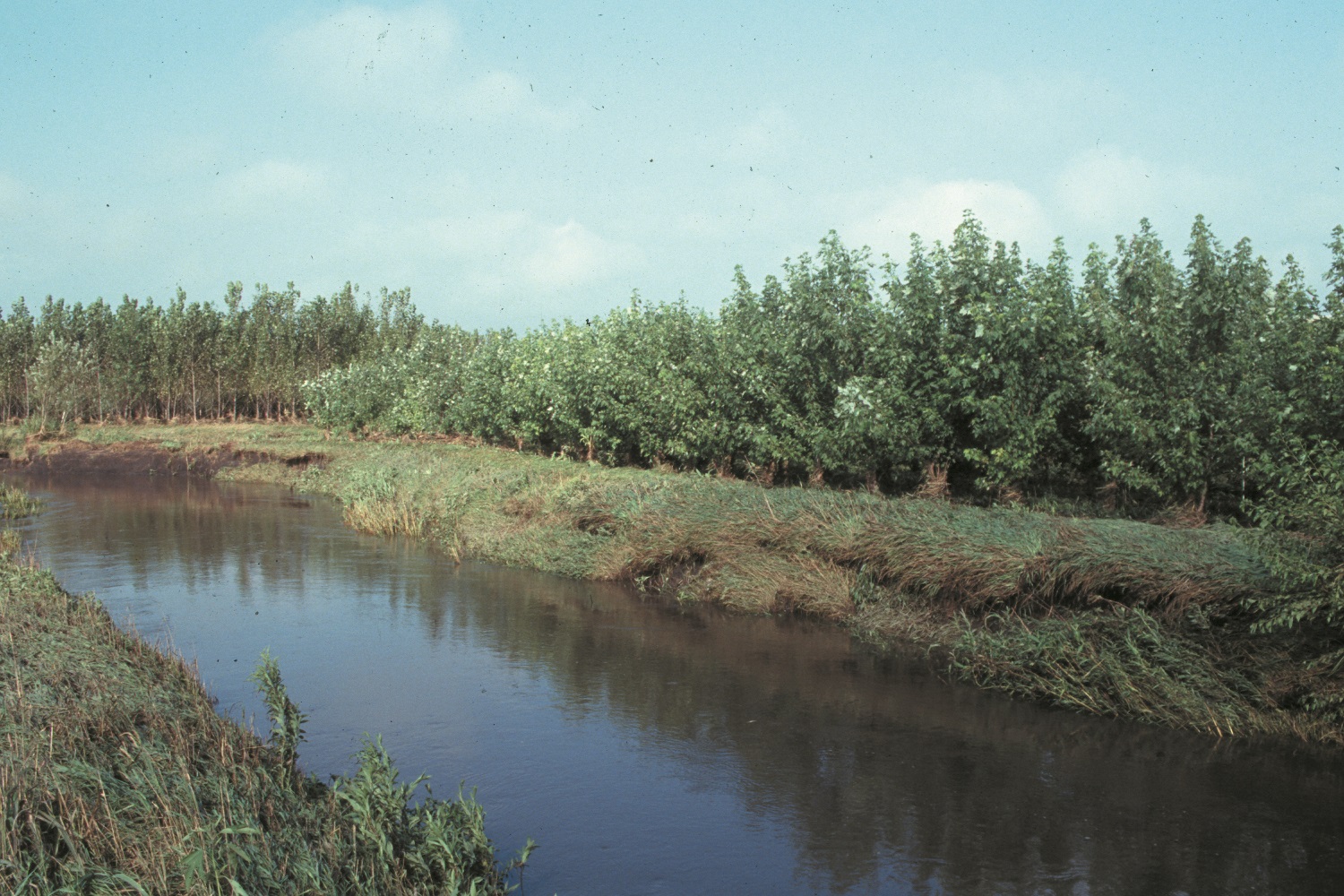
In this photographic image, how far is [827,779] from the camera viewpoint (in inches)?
444

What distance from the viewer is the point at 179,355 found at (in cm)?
7081

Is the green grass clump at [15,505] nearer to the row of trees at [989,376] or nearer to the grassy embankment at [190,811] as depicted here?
the row of trees at [989,376]

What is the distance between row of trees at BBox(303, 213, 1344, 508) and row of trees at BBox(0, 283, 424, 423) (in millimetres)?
48348

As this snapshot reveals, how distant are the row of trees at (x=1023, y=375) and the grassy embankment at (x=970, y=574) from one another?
6.52 ft

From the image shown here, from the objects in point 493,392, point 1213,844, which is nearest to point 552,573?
point 1213,844

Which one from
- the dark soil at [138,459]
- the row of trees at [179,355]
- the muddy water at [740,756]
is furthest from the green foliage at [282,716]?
the row of trees at [179,355]

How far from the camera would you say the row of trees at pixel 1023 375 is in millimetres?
16750

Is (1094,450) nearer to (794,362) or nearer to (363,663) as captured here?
(794,362)

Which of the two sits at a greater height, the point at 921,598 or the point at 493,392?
the point at 493,392

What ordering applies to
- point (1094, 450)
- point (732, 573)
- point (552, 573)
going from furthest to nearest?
point (552, 573)
point (1094, 450)
point (732, 573)

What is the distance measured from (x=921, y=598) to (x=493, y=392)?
30.5 m

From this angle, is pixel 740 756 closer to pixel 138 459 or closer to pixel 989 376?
pixel 989 376

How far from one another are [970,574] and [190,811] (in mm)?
11199

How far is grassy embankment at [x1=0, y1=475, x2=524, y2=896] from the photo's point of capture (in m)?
6.86
